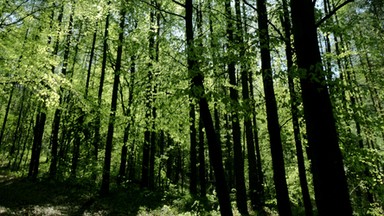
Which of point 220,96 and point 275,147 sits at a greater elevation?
point 220,96

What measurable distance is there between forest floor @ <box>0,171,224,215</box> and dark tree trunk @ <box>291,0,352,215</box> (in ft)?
26.9

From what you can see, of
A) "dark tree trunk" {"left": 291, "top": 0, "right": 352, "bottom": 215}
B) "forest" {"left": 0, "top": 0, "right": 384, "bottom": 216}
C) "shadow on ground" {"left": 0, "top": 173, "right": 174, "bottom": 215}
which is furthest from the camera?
"shadow on ground" {"left": 0, "top": 173, "right": 174, "bottom": 215}

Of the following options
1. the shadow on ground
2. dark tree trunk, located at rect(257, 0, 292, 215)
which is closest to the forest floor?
the shadow on ground

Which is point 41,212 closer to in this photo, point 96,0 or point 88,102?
point 88,102

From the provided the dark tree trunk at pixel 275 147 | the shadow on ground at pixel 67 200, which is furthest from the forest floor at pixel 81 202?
the dark tree trunk at pixel 275 147

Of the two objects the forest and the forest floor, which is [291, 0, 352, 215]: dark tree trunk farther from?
the forest floor

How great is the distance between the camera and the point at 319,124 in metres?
4.39

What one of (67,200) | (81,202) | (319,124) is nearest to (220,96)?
(319,124)

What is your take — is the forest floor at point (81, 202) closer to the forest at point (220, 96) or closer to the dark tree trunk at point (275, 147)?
the forest at point (220, 96)

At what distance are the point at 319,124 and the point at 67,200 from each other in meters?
15.6

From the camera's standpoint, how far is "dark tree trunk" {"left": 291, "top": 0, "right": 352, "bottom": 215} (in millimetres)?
4152

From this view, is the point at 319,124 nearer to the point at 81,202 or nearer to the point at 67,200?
the point at 81,202

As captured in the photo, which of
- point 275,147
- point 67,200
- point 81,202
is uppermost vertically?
point 275,147

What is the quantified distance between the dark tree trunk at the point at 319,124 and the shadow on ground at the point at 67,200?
36.7 ft
